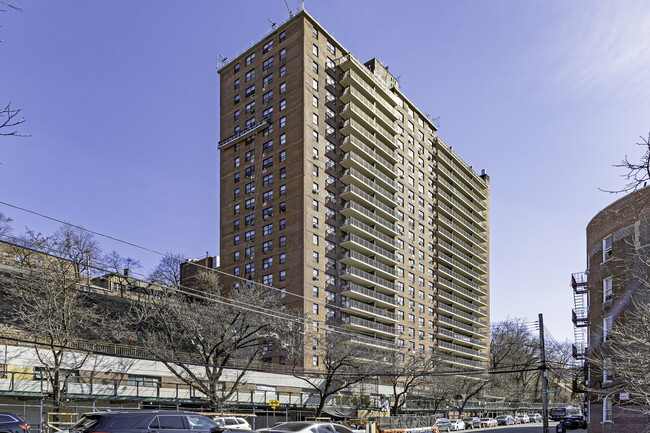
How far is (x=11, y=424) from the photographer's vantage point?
2036 cm

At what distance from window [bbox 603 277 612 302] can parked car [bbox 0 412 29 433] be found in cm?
2943

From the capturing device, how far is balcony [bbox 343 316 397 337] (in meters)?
75.4

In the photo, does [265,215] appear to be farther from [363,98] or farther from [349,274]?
[363,98]

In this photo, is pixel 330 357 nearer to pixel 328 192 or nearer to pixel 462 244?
pixel 328 192

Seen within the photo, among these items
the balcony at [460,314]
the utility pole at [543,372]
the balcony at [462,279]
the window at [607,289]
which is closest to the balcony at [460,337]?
the balcony at [460,314]

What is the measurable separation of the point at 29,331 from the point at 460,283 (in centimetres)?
8401

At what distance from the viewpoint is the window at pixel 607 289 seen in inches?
1300

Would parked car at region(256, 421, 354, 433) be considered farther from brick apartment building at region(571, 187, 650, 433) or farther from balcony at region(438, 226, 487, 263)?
balcony at region(438, 226, 487, 263)

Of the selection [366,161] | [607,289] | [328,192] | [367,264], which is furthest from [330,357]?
[366,161]

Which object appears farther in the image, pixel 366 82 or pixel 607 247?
pixel 366 82

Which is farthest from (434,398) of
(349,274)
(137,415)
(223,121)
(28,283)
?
(137,415)

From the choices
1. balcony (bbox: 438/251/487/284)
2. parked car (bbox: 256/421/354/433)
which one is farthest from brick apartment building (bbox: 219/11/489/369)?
parked car (bbox: 256/421/354/433)

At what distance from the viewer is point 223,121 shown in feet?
292

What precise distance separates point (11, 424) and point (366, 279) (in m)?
61.8
